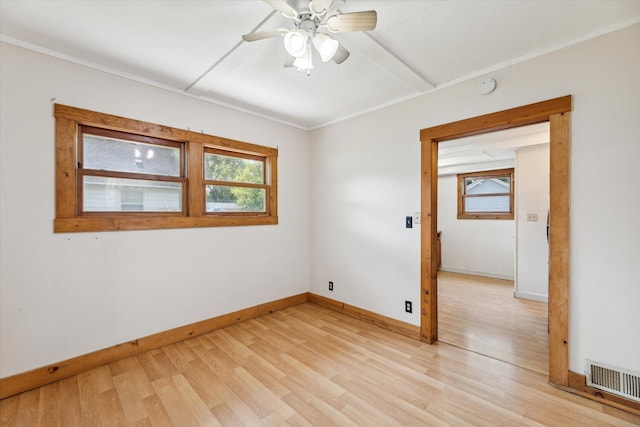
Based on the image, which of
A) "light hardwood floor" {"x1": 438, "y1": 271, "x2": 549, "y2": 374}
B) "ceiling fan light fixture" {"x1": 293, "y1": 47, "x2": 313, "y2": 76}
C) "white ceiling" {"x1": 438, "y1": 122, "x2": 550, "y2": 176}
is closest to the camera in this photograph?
"ceiling fan light fixture" {"x1": 293, "y1": 47, "x2": 313, "y2": 76}

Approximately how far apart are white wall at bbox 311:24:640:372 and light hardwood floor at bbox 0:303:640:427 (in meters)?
0.40

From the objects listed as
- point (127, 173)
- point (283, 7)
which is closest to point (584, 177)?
point (283, 7)

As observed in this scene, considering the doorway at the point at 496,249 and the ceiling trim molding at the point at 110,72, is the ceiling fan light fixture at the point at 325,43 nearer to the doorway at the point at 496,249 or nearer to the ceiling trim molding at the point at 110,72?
the ceiling trim molding at the point at 110,72

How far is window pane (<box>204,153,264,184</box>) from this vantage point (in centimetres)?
307

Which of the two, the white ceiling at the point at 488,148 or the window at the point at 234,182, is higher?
the white ceiling at the point at 488,148

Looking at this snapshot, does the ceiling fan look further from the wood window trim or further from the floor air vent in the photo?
the floor air vent

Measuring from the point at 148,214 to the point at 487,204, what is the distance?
6.20 metres

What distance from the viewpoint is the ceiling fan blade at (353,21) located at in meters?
1.35

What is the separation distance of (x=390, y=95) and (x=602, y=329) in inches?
102

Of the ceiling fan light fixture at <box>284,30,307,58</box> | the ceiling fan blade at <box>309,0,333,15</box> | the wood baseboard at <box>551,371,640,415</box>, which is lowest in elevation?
the wood baseboard at <box>551,371,640,415</box>

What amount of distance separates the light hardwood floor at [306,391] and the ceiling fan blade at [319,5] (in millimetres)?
2400

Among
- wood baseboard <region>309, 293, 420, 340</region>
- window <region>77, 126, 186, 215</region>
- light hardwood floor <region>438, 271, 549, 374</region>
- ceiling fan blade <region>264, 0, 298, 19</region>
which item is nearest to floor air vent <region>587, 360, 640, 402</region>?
light hardwood floor <region>438, 271, 549, 374</region>

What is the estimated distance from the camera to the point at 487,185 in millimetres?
5812

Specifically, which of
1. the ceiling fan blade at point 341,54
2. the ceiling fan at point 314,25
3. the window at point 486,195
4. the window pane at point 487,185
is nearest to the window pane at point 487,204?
the window at point 486,195
